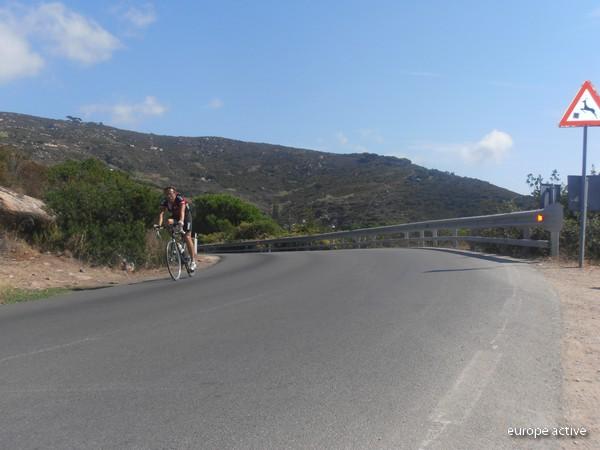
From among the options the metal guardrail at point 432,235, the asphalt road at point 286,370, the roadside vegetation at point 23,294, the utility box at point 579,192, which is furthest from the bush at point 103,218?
the utility box at point 579,192

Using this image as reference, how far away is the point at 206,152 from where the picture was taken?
285 feet

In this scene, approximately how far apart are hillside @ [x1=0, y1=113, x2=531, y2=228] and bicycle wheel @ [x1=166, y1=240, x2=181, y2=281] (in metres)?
26.7

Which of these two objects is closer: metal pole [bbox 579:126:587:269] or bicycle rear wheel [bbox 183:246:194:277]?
metal pole [bbox 579:126:587:269]

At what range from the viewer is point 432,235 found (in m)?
23.3

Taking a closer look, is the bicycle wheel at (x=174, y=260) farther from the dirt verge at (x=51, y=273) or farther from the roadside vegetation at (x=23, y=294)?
the roadside vegetation at (x=23, y=294)

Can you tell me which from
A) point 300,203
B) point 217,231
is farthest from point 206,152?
point 217,231

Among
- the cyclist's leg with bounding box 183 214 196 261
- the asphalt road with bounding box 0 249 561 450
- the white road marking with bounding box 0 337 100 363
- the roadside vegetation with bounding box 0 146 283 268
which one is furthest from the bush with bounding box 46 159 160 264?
the white road marking with bounding box 0 337 100 363

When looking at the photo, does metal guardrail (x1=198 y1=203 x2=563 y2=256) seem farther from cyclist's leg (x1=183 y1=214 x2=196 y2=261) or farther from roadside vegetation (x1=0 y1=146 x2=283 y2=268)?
roadside vegetation (x1=0 y1=146 x2=283 y2=268)

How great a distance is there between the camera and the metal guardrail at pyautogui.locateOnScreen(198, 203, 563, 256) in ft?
44.2

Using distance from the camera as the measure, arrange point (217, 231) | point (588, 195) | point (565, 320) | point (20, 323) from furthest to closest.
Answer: point (217, 231), point (588, 195), point (20, 323), point (565, 320)

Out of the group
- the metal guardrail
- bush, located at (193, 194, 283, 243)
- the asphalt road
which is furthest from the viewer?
bush, located at (193, 194, 283, 243)

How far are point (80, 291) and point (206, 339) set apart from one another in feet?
18.1

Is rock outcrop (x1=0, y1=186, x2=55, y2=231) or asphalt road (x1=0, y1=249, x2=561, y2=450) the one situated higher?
rock outcrop (x1=0, y1=186, x2=55, y2=231)

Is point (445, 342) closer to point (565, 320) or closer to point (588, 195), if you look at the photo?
point (565, 320)
